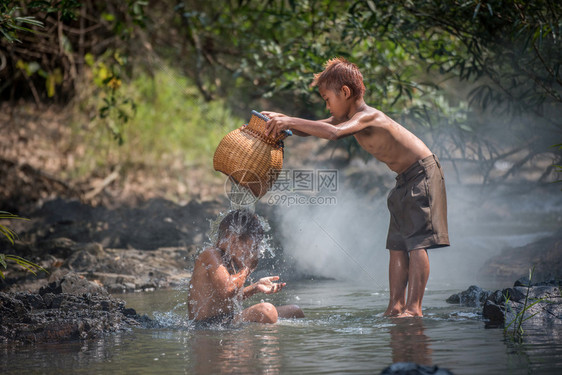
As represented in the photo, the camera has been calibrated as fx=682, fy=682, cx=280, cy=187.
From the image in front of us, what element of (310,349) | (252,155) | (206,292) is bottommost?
(310,349)

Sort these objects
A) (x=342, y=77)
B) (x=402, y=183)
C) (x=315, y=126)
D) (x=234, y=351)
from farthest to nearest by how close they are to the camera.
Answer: (x=402, y=183)
(x=342, y=77)
(x=315, y=126)
(x=234, y=351)

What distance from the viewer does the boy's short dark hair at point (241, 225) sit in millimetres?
4125

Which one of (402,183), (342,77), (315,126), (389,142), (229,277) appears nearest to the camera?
(315,126)

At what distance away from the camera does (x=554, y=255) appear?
571 centimetres

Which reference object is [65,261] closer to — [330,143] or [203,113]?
[330,143]

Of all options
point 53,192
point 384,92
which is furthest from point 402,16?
point 53,192

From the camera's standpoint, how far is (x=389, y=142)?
4309mm

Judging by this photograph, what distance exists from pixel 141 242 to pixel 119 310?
3015 millimetres

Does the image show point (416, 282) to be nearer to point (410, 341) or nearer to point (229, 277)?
point (410, 341)

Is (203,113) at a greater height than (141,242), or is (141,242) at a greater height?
(203,113)

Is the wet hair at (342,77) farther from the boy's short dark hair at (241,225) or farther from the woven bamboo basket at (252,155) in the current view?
the boy's short dark hair at (241,225)

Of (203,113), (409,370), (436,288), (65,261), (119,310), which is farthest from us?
(203,113)


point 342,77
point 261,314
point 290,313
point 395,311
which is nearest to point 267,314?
point 261,314

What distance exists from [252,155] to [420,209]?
3.70ft
